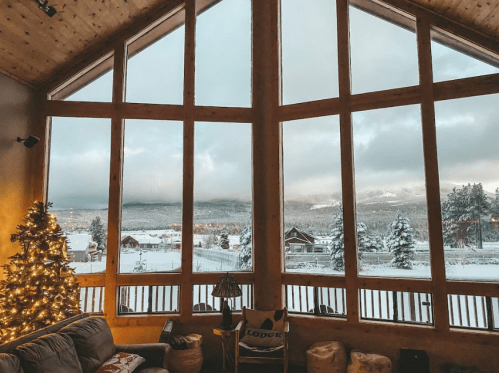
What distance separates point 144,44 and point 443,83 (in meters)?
4.30

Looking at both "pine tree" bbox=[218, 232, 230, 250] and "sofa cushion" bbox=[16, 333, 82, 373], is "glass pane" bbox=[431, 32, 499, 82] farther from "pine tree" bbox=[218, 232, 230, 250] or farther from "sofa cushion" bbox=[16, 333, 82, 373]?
"sofa cushion" bbox=[16, 333, 82, 373]

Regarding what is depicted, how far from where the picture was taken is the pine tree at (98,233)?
189 inches

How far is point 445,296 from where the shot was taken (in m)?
4.09

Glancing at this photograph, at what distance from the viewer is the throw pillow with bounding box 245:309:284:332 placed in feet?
14.5

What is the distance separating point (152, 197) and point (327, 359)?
3164 millimetres

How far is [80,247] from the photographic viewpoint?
475 cm

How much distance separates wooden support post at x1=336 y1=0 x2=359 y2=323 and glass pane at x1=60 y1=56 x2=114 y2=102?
3401 millimetres

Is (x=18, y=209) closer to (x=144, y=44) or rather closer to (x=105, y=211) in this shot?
(x=105, y=211)

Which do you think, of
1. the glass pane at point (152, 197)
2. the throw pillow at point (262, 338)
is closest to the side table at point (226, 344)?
the throw pillow at point (262, 338)

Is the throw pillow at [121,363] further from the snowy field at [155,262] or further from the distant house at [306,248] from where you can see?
the distant house at [306,248]

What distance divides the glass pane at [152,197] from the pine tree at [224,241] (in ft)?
1.93

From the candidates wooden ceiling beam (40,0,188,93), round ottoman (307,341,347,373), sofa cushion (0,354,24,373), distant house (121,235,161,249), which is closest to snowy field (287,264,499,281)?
round ottoman (307,341,347,373)

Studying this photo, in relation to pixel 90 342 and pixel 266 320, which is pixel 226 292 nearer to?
pixel 266 320

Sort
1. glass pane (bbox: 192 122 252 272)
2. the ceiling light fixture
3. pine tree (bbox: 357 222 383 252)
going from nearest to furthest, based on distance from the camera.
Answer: the ceiling light fixture < pine tree (bbox: 357 222 383 252) < glass pane (bbox: 192 122 252 272)
